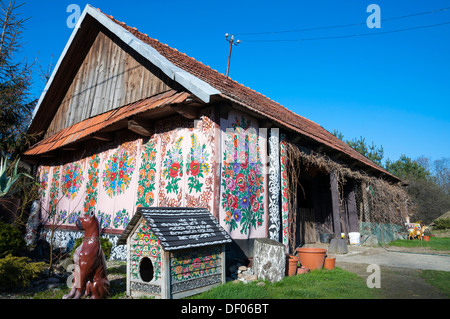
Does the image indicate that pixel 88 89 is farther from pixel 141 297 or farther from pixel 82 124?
pixel 141 297

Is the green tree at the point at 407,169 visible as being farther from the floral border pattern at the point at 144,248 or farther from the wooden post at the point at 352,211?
the floral border pattern at the point at 144,248

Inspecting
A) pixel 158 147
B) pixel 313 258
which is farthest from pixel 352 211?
pixel 158 147

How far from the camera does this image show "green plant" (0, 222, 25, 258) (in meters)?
6.35

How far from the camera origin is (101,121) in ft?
27.5

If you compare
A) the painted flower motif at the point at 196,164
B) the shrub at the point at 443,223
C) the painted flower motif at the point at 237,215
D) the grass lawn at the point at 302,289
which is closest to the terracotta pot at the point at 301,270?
the grass lawn at the point at 302,289

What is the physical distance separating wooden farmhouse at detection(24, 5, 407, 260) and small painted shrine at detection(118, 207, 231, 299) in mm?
982

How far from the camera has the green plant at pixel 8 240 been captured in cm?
635

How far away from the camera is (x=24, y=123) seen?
40.7 feet

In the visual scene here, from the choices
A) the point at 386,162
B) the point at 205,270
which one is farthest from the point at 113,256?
the point at 386,162

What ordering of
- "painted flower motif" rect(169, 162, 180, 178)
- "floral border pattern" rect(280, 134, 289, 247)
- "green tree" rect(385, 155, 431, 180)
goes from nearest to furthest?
"painted flower motif" rect(169, 162, 180, 178) → "floral border pattern" rect(280, 134, 289, 247) → "green tree" rect(385, 155, 431, 180)

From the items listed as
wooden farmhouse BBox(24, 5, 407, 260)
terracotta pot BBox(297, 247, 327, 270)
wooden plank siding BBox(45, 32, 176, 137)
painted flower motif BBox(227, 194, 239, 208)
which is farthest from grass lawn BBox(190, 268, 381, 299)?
wooden plank siding BBox(45, 32, 176, 137)

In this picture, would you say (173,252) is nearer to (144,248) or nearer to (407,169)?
(144,248)

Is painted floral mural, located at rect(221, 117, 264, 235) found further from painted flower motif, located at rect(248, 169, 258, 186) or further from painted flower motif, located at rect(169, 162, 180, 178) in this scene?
painted flower motif, located at rect(169, 162, 180, 178)

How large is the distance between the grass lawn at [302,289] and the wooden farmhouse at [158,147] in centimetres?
131
